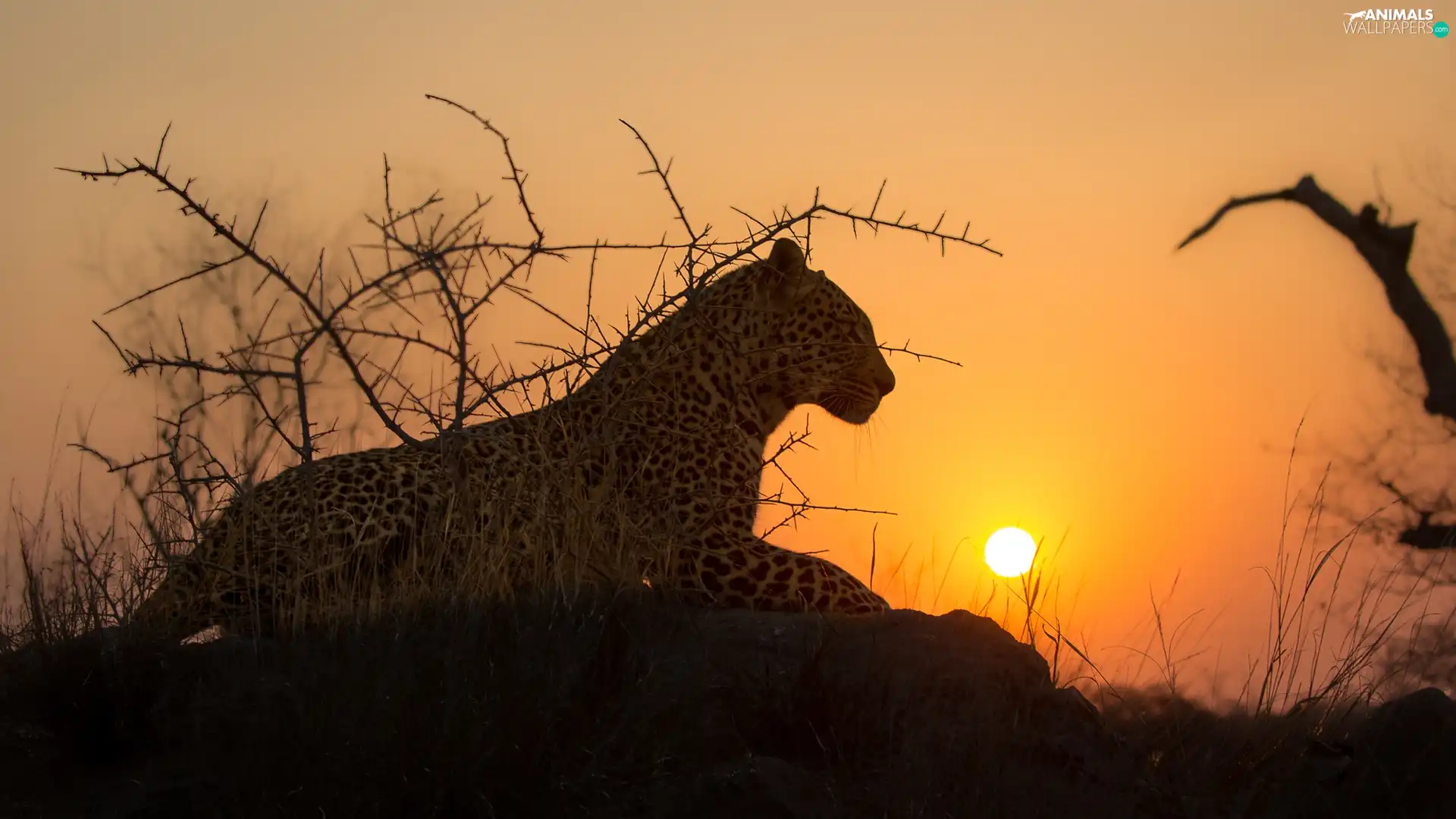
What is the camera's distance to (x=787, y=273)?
26.3 ft

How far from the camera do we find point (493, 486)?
6918 mm

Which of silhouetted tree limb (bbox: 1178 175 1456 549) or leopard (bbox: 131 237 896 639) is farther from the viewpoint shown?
silhouetted tree limb (bbox: 1178 175 1456 549)

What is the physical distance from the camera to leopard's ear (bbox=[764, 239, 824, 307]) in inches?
314

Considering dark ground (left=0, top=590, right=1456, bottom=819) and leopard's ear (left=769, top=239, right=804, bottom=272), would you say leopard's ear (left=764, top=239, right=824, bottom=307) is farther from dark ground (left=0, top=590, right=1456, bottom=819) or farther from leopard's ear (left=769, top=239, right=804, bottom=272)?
dark ground (left=0, top=590, right=1456, bottom=819)

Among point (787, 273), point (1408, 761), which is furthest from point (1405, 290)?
point (1408, 761)

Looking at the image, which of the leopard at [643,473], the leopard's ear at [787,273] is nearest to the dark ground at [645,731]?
the leopard at [643,473]

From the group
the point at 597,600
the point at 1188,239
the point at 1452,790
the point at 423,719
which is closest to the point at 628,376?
the point at 597,600

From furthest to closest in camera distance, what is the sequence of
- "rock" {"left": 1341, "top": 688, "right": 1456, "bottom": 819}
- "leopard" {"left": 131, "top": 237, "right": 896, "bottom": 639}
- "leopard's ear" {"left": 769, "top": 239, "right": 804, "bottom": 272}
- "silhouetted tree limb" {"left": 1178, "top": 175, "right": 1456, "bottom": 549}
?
1. "silhouetted tree limb" {"left": 1178, "top": 175, "right": 1456, "bottom": 549}
2. "leopard's ear" {"left": 769, "top": 239, "right": 804, "bottom": 272}
3. "leopard" {"left": 131, "top": 237, "right": 896, "bottom": 639}
4. "rock" {"left": 1341, "top": 688, "right": 1456, "bottom": 819}

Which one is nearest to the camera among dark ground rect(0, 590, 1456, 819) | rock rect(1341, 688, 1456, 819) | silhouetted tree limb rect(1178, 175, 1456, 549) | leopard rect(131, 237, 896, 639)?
dark ground rect(0, 590, 1456, 819)

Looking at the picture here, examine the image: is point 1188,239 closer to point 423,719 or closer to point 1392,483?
point 1392,483

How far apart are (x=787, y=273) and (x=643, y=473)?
145 centimetres

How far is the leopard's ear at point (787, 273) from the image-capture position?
7969 millimetres

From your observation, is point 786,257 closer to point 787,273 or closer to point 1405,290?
point 787,273

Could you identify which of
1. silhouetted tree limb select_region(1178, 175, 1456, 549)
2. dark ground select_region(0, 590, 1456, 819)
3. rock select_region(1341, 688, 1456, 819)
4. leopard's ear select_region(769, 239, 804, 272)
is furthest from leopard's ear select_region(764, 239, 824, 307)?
silhouetted tree limb select_region(1178, 175, 1456, 549)
